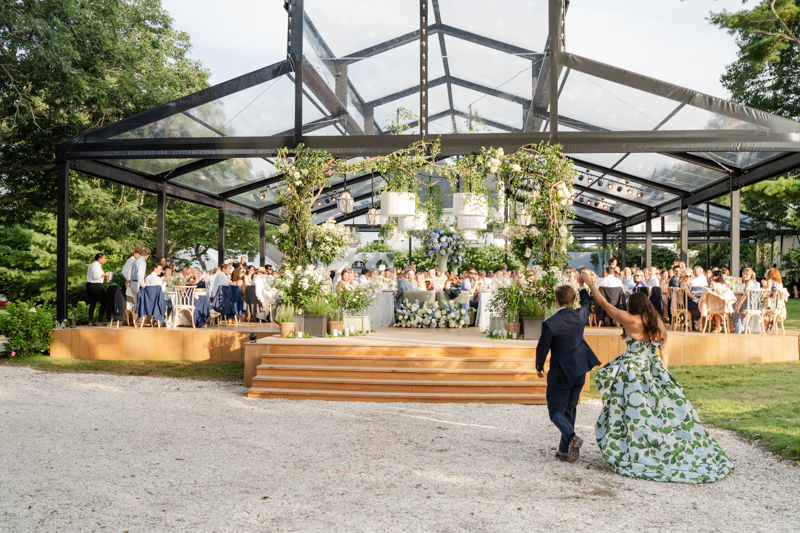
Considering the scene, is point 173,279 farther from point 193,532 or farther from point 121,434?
point 193,532

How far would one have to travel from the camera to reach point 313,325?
26.6 feet

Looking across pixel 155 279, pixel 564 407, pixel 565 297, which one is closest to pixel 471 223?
pixel 565 297

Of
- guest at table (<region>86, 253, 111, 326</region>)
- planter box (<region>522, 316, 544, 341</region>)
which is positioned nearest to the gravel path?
planter box (<region>522, 316, 544, 341</region>)

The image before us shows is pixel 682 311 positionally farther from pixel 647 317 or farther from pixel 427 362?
pixel 647 317

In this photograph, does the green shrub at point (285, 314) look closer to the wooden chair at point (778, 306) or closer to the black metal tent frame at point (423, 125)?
the black metal tent frame at point (423, 125)

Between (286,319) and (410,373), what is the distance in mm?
2219

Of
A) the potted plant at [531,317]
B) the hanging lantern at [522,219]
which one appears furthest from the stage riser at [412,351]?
the hanging lantern at [522,219]

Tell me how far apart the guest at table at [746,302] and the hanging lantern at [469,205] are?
4.36m

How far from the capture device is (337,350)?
7375mm

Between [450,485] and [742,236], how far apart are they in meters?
26.9

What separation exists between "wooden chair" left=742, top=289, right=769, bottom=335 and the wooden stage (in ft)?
1.24

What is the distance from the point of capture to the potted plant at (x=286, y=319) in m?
8.19

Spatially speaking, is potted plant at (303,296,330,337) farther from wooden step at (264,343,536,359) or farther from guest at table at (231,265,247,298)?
guest at table at (231,265,247,298)

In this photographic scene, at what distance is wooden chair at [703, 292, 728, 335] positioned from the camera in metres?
9.20
